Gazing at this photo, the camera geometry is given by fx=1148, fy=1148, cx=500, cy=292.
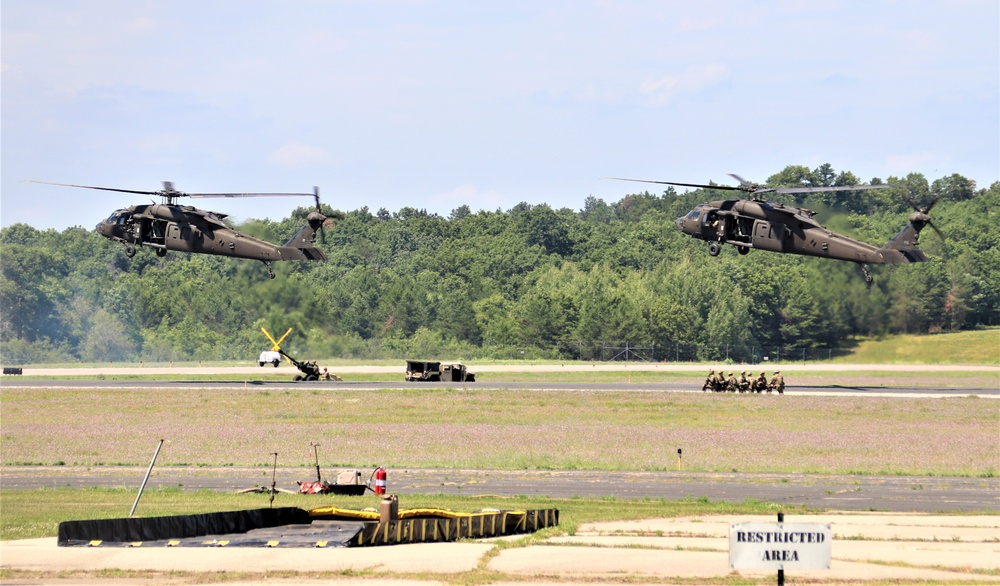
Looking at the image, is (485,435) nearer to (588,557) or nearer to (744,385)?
(744,385)

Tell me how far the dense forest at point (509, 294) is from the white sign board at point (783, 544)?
5781cm

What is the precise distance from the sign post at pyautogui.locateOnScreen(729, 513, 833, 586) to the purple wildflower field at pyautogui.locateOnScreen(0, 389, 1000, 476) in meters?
26.0

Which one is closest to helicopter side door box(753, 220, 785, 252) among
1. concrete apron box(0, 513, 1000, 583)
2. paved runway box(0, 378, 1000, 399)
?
paved runway box(0, 378, 1000, 399)

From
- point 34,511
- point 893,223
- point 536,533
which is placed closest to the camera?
point 536,533

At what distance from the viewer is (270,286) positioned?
84250mm

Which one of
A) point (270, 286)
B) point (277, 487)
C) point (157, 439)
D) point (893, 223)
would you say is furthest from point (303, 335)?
point (277, 487)

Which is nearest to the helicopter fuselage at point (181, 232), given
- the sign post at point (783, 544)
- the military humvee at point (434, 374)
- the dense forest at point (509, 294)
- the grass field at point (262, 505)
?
the dense forest at point (509, 294)

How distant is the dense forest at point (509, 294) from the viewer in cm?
7819

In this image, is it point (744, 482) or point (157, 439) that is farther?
point (157, 439)

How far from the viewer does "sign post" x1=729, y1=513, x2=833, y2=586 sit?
1579 centimetres

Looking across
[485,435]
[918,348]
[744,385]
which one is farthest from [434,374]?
[918,348]

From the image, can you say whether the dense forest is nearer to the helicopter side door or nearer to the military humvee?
the helicopter side door

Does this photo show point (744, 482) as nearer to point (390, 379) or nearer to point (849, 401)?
point (849, 401)

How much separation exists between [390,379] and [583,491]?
49.2 m
